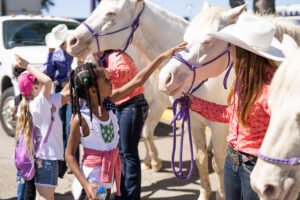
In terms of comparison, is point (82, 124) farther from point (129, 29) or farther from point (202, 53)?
point (129, 29)

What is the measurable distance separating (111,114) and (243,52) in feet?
3.32

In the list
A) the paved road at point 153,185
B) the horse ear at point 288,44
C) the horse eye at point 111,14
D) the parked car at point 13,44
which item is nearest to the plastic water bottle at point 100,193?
the horse ear at point 288,44

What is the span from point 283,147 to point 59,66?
4.39 m

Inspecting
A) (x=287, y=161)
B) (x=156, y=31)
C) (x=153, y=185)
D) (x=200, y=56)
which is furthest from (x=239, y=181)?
(x=153, y=185)

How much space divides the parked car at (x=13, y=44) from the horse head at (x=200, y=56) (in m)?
5.29

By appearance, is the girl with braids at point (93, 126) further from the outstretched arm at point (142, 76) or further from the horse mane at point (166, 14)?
→ the horse mane at point (166, 14)

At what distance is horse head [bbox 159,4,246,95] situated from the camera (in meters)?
2.93

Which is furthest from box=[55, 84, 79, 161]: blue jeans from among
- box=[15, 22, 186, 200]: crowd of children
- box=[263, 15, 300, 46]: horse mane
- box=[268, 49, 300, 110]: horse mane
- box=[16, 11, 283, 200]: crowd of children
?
box=[268, 49, 300, 110]: horse mane

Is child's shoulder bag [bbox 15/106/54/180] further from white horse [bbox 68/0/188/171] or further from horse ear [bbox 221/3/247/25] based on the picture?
horse ear [bbox 221/3/247/25]

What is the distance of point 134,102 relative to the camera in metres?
3.98

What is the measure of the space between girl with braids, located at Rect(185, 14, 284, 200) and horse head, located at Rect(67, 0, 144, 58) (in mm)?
1538

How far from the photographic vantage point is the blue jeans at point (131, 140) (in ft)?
12.8

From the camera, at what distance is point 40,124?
3.43 metres

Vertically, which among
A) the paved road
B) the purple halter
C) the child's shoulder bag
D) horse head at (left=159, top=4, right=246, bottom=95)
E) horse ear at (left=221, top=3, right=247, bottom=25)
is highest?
horse ear at (left=221, top=3, right=247, bottom=25)
